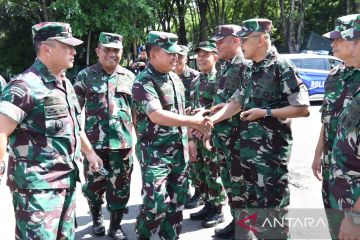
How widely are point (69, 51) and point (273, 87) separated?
5.34 feet

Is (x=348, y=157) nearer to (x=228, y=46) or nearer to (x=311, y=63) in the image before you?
(x=228, y=46)

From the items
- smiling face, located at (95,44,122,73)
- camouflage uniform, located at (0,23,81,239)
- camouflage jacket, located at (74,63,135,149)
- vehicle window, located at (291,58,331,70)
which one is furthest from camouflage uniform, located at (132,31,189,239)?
vehicle window, located at (291,58,331,70)

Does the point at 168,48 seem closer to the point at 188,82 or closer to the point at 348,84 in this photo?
the point at 348,84

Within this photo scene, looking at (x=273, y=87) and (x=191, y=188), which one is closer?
(x=273, y=87)

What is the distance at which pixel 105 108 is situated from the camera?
421 centimetres

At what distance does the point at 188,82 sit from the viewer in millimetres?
5965

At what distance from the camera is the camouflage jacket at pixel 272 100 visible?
336cm

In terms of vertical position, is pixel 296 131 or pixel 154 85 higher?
pixel 154 85

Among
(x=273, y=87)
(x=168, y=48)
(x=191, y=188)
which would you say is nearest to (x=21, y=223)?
(x=168, y=48)

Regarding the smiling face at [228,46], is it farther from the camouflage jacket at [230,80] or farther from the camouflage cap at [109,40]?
the camouflage cap at [109,40]

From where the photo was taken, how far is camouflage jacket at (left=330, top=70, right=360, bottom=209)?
2223 millimetres

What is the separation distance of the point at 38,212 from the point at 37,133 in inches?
19.6

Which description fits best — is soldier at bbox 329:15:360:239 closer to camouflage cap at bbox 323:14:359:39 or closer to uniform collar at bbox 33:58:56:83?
camouflage cap at bbox 323:14:359:39

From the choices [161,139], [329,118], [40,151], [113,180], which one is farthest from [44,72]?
[329,118]
